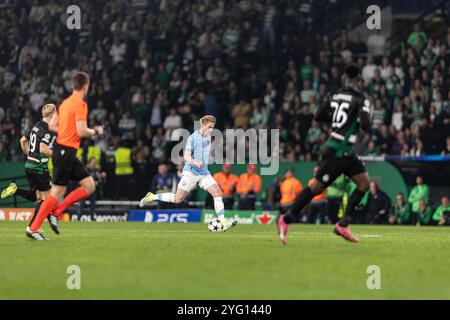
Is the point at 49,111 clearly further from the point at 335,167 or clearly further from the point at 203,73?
the point at 203,73

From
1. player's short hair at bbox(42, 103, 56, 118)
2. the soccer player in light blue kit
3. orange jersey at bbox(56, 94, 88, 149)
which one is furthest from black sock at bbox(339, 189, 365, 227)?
player's short hair at bbox(42, 103, 56, 118)

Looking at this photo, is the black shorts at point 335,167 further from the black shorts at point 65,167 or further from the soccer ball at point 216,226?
the soccer ball at point 216,226

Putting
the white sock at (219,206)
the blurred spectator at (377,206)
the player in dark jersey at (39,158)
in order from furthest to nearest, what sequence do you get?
the blurred spectator at (377,206)
the white sock at (219,206)
the player in dark jersey at (39,158)

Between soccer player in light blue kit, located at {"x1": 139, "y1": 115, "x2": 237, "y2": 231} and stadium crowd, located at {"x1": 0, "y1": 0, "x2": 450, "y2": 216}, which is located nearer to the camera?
soccer player in light blue kit, located at {"x1": 139, "y1": 115, "x2": 237, "y2": 231}

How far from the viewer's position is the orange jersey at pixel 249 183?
34.2 meters

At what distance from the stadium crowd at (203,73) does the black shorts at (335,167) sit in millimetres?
15078

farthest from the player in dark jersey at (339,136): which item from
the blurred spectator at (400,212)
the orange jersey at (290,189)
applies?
the orange jersey at (290,189)

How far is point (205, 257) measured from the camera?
600 inches

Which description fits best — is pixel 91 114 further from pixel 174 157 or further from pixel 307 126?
pixel 307 126

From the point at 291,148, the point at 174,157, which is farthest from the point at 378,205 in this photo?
the point at 174,157

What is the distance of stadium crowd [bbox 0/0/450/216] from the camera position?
115 feet

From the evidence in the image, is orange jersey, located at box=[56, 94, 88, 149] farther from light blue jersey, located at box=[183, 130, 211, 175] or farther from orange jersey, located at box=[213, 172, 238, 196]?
orange jersey, located at box=[213, 172, 238, 196]

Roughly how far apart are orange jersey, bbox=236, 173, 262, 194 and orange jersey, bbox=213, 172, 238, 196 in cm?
21

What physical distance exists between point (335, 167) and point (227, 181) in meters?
16.9
